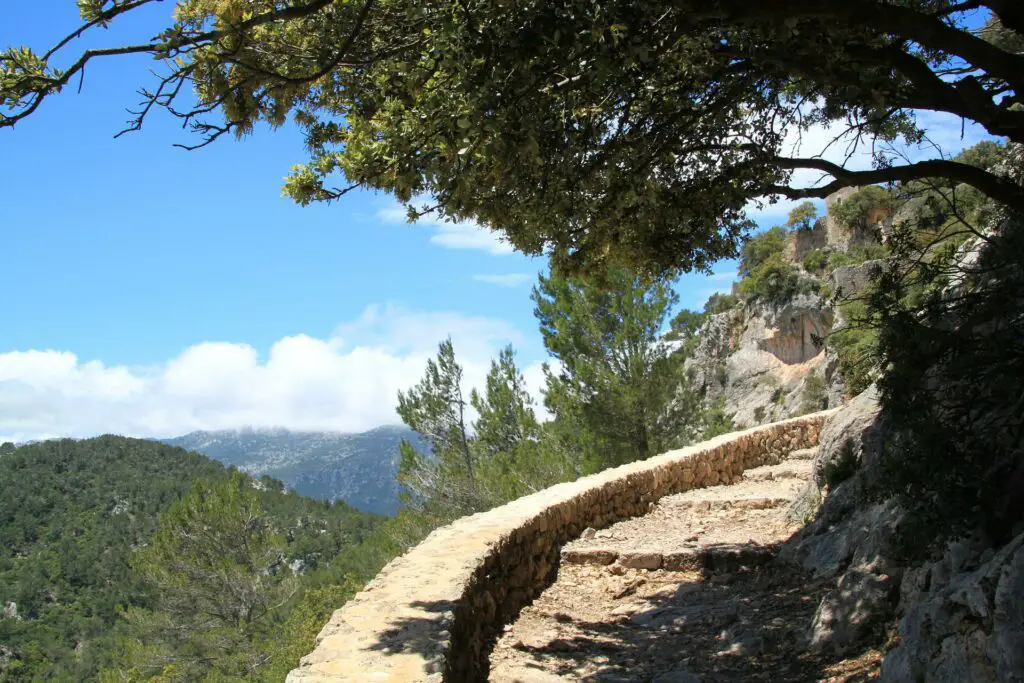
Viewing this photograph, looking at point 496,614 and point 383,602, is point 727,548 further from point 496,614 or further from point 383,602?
point 383,602

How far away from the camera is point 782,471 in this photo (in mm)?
12531

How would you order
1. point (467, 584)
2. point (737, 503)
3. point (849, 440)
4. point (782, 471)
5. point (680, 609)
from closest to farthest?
point (467, 584) → point (680, 609) → point (849, 440) → point (737, 503) → point (782, 471)

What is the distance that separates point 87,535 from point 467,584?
229 feet

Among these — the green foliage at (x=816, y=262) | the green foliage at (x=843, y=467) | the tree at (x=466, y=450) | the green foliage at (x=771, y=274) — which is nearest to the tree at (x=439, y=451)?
the tree at (x=466, y=450)

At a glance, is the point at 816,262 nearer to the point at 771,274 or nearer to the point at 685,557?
the point at 771,274

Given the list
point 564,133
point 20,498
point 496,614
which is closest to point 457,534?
point 496,614

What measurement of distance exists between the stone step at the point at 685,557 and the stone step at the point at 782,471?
4.20 metres

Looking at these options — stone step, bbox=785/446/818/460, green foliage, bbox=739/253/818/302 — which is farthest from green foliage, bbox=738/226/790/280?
stone step, bbox=785/446/818/460

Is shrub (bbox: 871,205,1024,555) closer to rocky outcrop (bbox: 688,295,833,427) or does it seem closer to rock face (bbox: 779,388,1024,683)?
rock face (bbox: 779,388,1024,683)

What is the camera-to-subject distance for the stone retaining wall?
171 inches

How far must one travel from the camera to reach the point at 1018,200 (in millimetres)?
4766

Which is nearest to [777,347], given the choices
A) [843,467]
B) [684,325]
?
[684,325]

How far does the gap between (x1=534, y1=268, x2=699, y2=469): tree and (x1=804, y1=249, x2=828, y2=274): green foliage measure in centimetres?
3616

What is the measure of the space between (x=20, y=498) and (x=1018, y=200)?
8163cm
